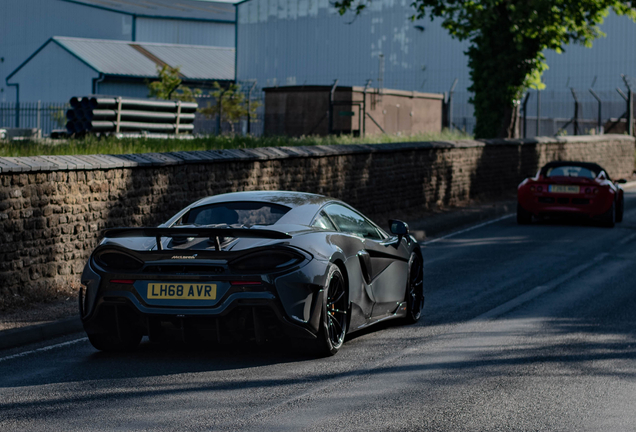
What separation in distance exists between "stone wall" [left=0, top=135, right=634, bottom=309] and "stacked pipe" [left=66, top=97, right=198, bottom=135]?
8.18m

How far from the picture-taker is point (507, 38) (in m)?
27.6

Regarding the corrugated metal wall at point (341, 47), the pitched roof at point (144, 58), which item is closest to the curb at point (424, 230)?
the corrugated metal wall at point (341, 47)

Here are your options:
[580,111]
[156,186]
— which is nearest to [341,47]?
[580,111]

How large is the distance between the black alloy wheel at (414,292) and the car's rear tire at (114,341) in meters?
2.62

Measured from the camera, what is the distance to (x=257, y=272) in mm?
6578

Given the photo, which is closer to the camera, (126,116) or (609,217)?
(609,217)

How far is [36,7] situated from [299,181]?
58.6 m

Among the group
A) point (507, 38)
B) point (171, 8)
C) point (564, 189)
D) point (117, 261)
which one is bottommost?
point (117, 261)

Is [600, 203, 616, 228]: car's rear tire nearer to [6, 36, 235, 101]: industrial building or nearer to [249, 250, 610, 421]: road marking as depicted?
[249, 250, 610, 421]: road marking

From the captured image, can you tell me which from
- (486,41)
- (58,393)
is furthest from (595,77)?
(58,393)

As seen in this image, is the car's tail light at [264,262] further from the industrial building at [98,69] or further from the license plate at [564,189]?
the industrial building at [98,69]

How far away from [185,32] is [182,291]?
6969 centimetres

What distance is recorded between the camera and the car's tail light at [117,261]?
6.78 meters

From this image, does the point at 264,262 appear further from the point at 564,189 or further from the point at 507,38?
the point at 507,38
